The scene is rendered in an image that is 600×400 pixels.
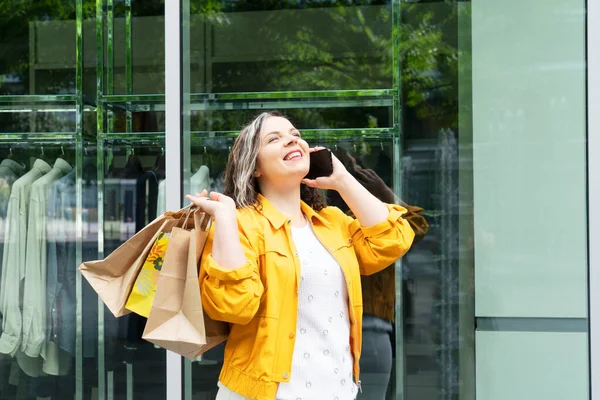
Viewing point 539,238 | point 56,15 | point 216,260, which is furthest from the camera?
point 56,15

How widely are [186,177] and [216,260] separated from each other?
1538 mm

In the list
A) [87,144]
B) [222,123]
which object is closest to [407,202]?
[222,123]

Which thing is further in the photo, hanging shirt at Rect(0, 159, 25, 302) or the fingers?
hanging shirt at Rect(0, 159, 25, 302)

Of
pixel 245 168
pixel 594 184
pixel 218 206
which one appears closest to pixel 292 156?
pixel 245 168

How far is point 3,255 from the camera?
416 centimetres

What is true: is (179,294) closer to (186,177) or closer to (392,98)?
(186,177)

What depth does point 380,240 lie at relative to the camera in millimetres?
2594

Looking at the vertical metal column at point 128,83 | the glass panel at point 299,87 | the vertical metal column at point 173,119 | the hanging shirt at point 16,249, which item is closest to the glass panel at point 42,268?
the hanging shirt at point 16,249

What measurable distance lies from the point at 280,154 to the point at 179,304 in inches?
21.3

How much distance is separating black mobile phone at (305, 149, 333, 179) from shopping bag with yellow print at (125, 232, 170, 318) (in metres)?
0.54

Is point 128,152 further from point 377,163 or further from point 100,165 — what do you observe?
point 377,163

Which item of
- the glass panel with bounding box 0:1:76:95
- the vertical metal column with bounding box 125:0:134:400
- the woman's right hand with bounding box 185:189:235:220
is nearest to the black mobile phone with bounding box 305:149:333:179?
the woman's right hand with bounding box 185:189:235:220

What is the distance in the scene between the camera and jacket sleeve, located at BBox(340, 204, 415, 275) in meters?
2.59

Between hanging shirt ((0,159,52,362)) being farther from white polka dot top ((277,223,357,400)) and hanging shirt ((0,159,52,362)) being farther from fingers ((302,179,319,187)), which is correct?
white polka dot top ((277,223,357,400))
